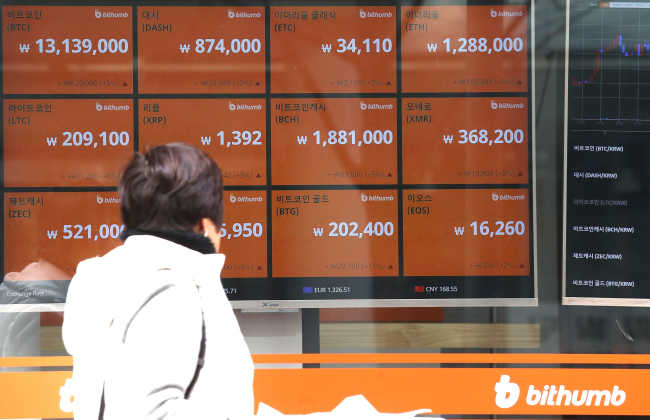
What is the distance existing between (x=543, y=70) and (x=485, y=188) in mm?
749

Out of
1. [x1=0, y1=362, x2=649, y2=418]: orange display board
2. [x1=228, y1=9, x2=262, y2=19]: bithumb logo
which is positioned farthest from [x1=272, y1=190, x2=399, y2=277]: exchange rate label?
[x1=228, y1=9, x2=262, y2=19]: bithumb logo

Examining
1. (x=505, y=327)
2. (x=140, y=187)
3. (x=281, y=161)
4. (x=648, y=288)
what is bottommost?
(x=505, y=327)

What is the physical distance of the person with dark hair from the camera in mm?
1315

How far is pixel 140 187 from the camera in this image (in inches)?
56.7

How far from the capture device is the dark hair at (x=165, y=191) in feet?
4.74

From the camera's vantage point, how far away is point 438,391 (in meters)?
2.77

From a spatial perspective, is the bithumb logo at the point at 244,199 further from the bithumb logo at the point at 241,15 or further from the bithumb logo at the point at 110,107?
the bithumb logo at the point at 241,15

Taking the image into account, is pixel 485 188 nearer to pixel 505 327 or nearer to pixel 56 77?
pixel 505 327

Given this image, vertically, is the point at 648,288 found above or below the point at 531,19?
below

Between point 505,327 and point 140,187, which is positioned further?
point 505,327

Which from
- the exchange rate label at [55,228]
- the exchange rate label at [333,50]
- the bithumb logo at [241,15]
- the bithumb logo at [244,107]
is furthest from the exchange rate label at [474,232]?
the exchange rate label at [55,228]

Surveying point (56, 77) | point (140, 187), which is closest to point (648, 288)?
point (140, 187)

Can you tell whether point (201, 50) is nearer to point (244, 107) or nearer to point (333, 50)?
point (244, 107)

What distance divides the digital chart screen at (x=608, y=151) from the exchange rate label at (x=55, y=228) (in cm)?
261
